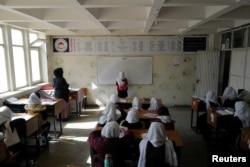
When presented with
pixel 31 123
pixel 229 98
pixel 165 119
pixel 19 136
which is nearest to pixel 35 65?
pixel 31 123

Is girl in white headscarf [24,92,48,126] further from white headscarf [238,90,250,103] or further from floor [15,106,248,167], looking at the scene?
white headscarf [238,90,250,103]

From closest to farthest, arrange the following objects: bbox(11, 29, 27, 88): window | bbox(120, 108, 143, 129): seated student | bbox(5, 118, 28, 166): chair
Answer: bbox(5, 118, 28, 166): chair → bbox(120, 108, 143, 129): seated student → bbox(11, 29, 27, 88): window

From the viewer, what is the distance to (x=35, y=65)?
6410 mm

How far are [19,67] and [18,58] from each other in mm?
240

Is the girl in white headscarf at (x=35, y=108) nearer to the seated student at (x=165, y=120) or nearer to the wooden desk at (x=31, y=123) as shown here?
the wooden desk at (x=31, y=123)

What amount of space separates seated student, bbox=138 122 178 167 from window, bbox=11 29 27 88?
14.3 feet

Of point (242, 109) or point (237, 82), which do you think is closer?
point (242, 109)

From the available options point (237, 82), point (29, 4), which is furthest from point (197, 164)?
point (29, 4)

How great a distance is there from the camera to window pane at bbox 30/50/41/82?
244 inches

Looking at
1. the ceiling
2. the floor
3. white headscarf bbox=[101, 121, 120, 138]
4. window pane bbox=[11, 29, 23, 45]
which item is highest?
the ceiling

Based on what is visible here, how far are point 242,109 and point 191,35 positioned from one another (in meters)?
4.08

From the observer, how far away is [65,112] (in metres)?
5.57

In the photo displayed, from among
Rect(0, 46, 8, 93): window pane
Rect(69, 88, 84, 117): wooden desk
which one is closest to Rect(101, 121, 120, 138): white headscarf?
Rect(0, 46, 8, 93): window pane

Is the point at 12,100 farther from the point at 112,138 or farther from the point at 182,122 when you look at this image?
the point at 182,122
